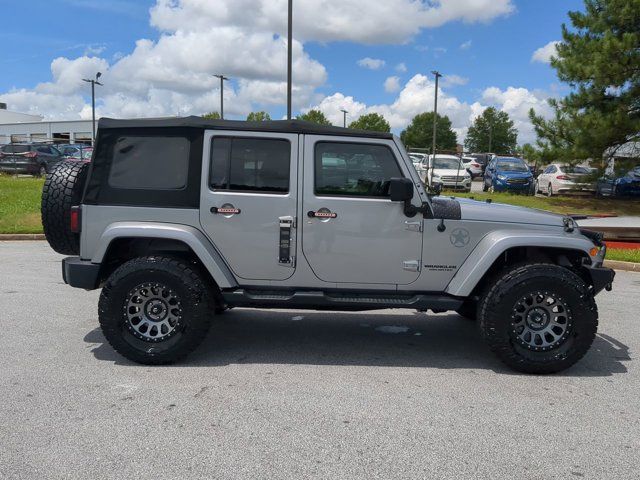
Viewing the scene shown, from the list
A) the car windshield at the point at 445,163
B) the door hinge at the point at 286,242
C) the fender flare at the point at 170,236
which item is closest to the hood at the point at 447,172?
the car windshield at the point at 445,163

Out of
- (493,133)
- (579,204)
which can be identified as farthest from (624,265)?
(493,133)

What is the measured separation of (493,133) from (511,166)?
80.1m

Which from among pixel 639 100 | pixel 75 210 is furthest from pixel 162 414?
pixel 639 100

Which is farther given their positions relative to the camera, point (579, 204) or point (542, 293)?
point (579, 204)

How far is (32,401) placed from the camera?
380cm

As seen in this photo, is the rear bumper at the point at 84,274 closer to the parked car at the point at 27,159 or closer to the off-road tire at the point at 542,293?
the off-road tire at the point at 542,293

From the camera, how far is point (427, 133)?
103500 mm

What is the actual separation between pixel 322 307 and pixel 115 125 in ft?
7.38

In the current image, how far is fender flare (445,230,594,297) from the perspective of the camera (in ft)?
14.5

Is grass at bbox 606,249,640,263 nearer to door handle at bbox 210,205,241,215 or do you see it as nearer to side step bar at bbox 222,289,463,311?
side step bar at bbox 222,289,463,311

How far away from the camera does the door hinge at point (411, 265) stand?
15.0ft

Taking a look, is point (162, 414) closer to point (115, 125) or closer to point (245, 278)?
point (245, 278)

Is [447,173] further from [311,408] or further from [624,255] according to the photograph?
[311,408]

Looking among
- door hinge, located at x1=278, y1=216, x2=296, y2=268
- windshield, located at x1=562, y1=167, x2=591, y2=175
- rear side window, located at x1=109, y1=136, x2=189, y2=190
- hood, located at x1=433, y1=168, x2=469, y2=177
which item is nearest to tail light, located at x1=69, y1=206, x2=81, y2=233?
rear side window, located at x1=109, y1=136, x2=189, y2=190
